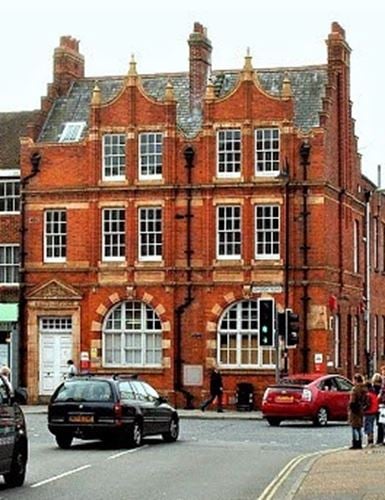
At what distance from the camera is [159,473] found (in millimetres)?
25250

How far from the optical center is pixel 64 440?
105 ft

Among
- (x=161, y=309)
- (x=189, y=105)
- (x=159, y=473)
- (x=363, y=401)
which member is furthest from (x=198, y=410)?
(x=159, y=473)

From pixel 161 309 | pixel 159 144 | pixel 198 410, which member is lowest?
pixel 198 410

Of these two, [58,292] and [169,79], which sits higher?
[169,79]

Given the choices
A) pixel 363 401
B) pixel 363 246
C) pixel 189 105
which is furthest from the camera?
pixel 363 246

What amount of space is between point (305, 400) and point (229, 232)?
13.4 metres

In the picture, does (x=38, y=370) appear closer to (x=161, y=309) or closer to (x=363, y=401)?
(x=161, y=309)

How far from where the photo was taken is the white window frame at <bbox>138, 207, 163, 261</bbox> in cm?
5628

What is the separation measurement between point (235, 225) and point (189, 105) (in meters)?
5.97

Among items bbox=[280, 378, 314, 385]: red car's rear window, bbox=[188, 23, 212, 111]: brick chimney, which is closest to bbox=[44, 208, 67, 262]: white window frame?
bbox=[188, 23, 212, 111]: brick chimney

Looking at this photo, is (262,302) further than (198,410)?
No

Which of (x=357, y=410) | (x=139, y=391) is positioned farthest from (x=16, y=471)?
(x=357, y=410)

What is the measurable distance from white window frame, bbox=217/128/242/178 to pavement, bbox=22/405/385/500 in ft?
80.7

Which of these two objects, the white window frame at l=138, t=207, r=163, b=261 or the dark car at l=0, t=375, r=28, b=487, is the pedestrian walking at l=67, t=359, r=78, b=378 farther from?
the dark car at l=0, t=375, r=28, b=487
